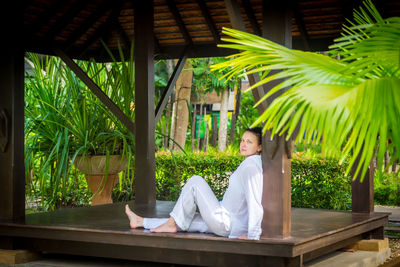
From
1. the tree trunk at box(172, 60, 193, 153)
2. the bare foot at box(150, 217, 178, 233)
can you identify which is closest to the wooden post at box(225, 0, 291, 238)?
the bare foot at box(150, 217, 178, 233)

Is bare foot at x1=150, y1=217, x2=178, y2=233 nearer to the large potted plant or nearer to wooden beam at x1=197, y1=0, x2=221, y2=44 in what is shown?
the large potted plant

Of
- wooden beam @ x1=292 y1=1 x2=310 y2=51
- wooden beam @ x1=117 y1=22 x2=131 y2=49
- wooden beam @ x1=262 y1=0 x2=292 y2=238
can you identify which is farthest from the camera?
wooden beam @ x1=117 y1=22 x2=131 y2=49

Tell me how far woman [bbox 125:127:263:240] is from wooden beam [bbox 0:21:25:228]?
4.44 feet

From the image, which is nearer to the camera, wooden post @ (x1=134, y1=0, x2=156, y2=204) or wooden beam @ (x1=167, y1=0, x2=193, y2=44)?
wooden post @ (x1=134, y1=0, x2=156, y2=204)

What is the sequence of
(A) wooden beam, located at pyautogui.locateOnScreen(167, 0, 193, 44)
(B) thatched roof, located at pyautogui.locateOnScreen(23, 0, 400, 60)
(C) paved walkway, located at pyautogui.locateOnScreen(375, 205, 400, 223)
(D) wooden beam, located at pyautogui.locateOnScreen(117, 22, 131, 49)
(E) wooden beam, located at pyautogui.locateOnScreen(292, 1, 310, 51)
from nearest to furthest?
(E) wooden beam, located at pyautogui.locateOnScreen(292, 1, 310, 51)
(B) thatched roof, located at pyautogui.locateOnScreen(23, 0, 400, 60)
(A) wooden beam, located at pyautogui.locateOnScreen(167, 0, 193, 44)
(D) wooden beam, located at pyautogui.locateOnScreen(117, 22, 131, 49)
(C) paved walkway, located at pyautogui.locateOnScreen(375, 205, 400, 223)

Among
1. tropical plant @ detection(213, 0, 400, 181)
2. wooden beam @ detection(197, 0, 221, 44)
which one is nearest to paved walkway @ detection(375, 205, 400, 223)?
wooden beam @ detection(197, 0, 221, 44)

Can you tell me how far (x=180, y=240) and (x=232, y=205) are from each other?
1.50ft

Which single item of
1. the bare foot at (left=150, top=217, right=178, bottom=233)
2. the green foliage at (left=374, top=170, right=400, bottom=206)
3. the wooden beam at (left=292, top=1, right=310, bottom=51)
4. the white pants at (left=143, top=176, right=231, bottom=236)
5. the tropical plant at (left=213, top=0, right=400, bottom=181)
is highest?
the wooden beam at (left=292, top=1, right=310, bottom=51)

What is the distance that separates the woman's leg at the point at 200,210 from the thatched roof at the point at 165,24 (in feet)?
8.99

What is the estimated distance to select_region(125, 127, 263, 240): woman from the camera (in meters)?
4.35

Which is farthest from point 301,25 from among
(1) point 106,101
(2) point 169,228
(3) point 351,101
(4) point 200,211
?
(3) point 351,101

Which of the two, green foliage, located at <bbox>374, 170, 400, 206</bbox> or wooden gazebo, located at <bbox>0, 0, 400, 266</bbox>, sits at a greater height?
wooden gazebo, located at <bbox>0, 0, 400, 266</bbox>

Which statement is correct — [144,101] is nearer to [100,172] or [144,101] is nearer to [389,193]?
[100,172]

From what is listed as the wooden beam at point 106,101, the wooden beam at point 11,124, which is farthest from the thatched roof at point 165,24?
the wooden beam at point 11,124
